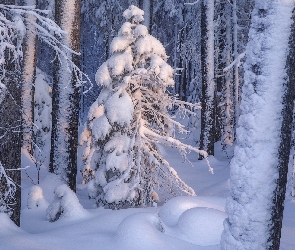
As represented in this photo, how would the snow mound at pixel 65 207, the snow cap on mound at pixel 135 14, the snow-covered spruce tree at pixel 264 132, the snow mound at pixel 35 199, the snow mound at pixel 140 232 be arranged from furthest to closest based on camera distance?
1. the snow cap on mound at pixel 135 14
2. the snow mound at pixel 35 199
3. the snow mound at pixel 65 207
4. the snow mound at pixel 140 232
5. the snow-covered spruce tree at pixel 264 132

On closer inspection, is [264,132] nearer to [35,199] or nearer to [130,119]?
[130,119]

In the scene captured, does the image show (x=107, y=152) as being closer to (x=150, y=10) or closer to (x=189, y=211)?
(x=189, y=211)

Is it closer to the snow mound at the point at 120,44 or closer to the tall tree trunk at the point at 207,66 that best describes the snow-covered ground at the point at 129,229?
the snow mound at the point at 120,44

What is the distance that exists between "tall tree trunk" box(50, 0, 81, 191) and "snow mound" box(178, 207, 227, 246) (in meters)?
3.38

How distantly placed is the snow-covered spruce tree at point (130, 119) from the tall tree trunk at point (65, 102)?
0.51 meters

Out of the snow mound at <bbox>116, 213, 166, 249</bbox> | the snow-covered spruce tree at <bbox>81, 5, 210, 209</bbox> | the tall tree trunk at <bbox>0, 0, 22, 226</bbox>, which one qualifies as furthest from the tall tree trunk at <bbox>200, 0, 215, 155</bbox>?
the tall tree trunk at <bbox>0, 0, 22, 226</bbox>

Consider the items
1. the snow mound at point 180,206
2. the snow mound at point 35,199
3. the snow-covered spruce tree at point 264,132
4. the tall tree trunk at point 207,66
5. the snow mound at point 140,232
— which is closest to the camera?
the snow-covered spruce tree at point 264,132

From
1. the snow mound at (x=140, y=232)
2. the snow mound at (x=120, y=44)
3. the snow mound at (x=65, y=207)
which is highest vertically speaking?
the snow mound at (x=120, y=44)

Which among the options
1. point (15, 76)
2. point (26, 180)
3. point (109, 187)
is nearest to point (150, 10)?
point (26, 180)

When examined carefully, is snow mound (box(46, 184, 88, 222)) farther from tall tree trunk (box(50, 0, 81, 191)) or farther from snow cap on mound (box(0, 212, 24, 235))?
tall tree trunk (box(50, 0, 81, 191))

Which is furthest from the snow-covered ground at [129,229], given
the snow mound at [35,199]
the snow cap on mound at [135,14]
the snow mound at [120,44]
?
the snow cap on mound at [135,14]

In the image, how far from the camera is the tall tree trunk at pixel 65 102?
26.5ft

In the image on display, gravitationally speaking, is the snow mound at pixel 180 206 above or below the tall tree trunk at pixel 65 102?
below

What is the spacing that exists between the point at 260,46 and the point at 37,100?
47.1 feet
